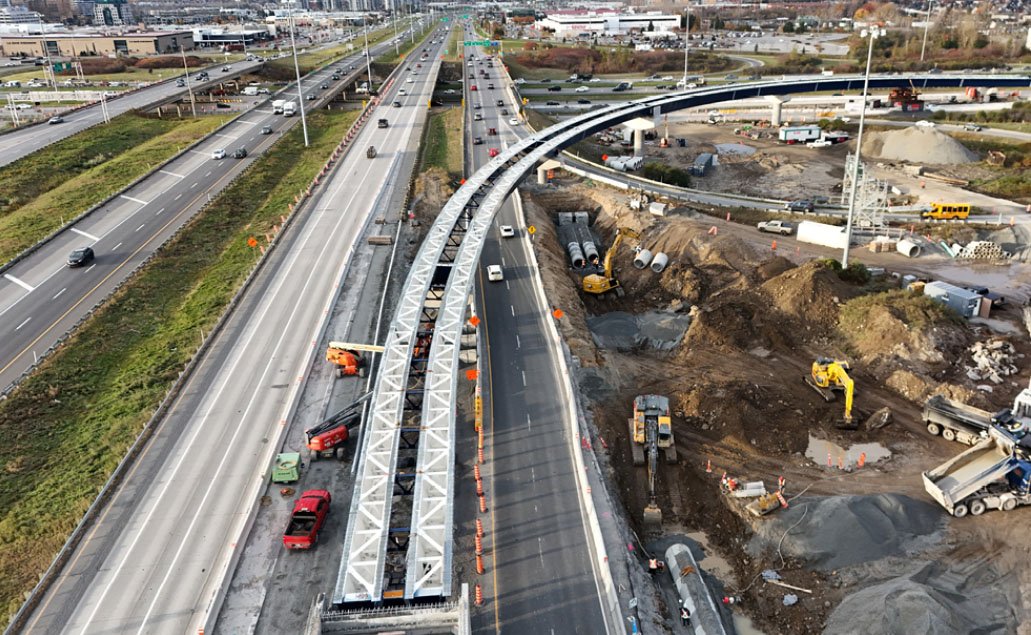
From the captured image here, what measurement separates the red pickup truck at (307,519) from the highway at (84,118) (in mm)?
86808

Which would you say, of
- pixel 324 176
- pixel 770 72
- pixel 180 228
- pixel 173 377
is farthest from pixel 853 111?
pixel 173 377

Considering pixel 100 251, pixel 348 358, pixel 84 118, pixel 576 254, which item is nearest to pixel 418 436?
pixel 348 358

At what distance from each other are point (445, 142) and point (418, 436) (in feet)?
240

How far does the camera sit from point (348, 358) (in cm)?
4484

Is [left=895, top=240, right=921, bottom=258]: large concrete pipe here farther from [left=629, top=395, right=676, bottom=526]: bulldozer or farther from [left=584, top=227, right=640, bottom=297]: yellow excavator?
[left=629, top=395, right=676, bottom=526]: bulldozer

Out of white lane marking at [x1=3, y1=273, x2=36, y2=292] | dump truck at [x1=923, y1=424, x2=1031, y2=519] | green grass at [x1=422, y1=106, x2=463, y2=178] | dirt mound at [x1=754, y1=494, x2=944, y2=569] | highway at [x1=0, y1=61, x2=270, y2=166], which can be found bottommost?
dirt mound at [x1=754, y1=494, x2=944, y2=569]

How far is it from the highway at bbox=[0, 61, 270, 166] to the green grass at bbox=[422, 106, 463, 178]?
51075mm

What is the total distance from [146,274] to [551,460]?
4279cm

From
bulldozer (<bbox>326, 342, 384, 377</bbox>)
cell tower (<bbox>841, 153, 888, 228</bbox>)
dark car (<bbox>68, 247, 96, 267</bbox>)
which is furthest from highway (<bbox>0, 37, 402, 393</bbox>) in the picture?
cell tower (<bbox>841, 153, 888, 228</bbox>)

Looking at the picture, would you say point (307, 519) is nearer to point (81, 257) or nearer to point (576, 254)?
point (576, 254)

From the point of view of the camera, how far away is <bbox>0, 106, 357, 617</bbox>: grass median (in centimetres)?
3456

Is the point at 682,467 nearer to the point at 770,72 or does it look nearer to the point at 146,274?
the point at 146,274

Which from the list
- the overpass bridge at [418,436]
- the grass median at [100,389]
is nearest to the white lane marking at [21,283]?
the grass median at [100,389]

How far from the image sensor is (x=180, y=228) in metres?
71.8
